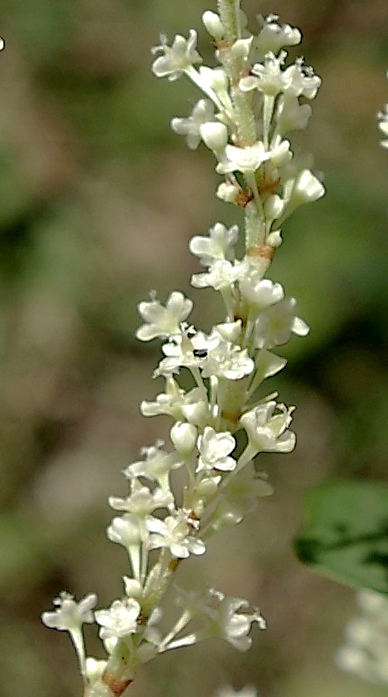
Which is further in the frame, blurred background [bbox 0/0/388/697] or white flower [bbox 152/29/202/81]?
blurred background [bbox 0/0/388/697]

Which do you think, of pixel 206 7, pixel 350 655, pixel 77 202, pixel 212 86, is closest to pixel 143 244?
pixel 77 202

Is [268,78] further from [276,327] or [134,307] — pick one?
[134,307]

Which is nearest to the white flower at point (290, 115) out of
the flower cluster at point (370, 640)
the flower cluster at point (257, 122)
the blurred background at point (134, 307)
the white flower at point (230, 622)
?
the flower cluster at point (257, 122)

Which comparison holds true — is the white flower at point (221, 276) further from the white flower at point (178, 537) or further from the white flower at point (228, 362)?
the white flower at point (178, 537)

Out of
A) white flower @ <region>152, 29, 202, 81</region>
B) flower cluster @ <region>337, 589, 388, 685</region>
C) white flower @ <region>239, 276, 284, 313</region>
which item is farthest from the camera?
flower cluster @ <region>337, 589, 388, 685</region>

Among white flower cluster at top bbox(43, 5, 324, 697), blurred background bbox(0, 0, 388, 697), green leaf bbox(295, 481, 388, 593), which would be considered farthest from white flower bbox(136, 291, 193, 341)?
blurred background bbox(0, 0, 388, 697)

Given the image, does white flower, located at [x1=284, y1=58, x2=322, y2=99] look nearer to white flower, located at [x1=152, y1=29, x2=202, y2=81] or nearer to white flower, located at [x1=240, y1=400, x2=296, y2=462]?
white flower, located at [x1=152, y1=29, x2=202, y2=81]

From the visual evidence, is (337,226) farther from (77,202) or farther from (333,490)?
(333,490)

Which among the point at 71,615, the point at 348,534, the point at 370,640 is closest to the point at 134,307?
the point at 370,640
